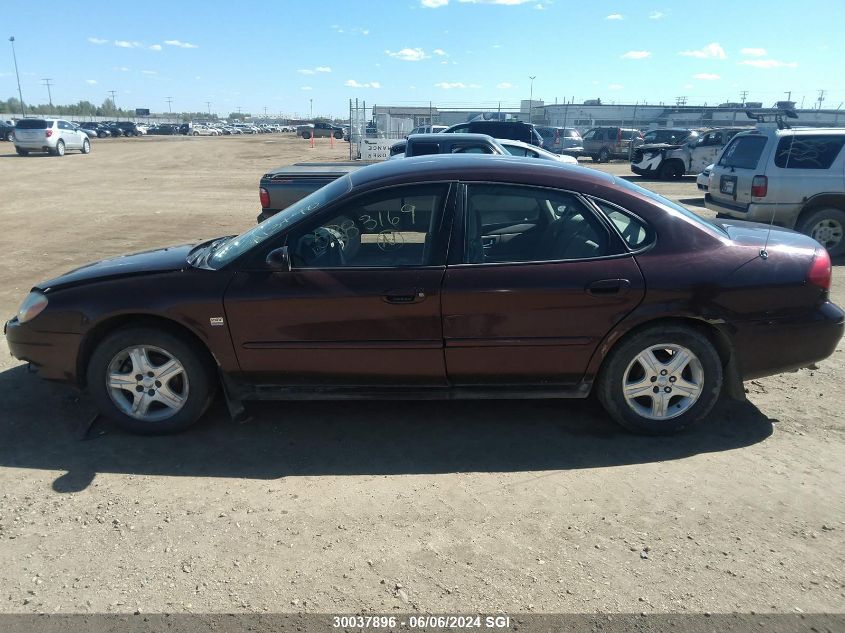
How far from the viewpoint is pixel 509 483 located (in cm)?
352

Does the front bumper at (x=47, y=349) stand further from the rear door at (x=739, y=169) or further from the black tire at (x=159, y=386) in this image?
the rear door at (x=739, y=169)

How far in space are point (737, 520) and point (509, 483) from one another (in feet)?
3.73

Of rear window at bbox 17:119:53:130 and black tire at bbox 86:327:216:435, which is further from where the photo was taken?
rear window at bbox 17:119:53:130

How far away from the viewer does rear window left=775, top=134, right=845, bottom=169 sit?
364 inches

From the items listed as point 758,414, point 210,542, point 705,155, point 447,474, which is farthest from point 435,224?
point 705,155

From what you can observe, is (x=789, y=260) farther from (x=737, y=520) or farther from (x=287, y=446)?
(x=287, y=446)

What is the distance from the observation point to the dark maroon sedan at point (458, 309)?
377 cm

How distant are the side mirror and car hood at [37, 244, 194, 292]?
636 millimetres

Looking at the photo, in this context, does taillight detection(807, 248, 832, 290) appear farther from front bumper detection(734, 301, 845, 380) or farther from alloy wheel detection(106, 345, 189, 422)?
alloy wheel detection(106, 345, 189, 422)

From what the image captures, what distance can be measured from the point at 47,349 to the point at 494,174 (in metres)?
2.98

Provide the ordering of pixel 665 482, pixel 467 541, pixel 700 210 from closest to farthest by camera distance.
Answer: pixel 467 541 < pixel 665 482 < pixel 700 210

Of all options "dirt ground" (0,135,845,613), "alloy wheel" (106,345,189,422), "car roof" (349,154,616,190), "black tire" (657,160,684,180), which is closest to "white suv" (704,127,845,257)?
"dirt ground" (0,135,845,613)

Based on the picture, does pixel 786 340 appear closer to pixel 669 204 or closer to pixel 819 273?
pixel 819 273

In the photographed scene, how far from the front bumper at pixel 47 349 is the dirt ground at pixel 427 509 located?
0.40m
